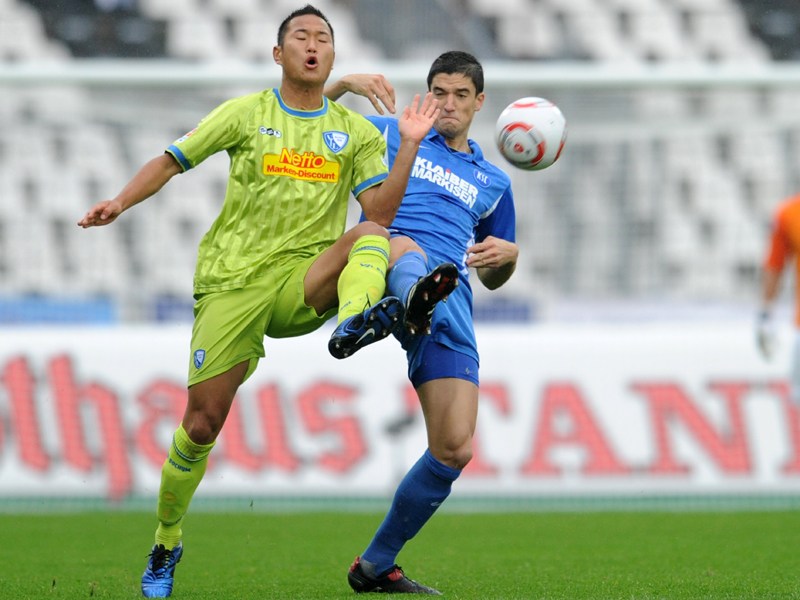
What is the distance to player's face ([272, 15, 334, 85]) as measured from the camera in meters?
5.76

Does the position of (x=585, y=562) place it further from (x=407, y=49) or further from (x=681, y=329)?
(x=407, y=49)

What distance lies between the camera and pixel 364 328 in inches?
206

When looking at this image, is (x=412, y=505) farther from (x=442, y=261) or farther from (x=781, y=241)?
(x=781, y=241)

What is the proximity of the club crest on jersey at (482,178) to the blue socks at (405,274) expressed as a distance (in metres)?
0.73

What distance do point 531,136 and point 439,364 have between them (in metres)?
1.17

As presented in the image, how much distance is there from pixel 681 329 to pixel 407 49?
478cm

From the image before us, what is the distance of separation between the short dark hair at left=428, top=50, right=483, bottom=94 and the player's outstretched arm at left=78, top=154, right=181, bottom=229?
1.36m

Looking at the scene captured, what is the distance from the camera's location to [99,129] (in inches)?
503

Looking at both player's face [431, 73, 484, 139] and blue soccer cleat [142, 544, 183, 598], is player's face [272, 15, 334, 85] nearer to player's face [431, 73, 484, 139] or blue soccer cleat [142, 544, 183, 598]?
player's face [431, 73, 484, 139]

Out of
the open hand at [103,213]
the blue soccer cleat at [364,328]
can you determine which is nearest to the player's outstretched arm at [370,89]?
the blue soccer cleat at [364,328]

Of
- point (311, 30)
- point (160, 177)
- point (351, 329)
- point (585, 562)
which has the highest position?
point (311, 30)

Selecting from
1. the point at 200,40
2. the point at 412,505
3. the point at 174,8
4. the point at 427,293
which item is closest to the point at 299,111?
the point at 427,293

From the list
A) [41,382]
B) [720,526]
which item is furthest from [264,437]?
[720,526]

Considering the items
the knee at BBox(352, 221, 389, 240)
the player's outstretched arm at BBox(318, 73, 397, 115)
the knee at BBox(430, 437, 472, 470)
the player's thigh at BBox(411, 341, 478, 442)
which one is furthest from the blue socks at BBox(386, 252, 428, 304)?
the knee at BBox(430, 437, 472, 470)
